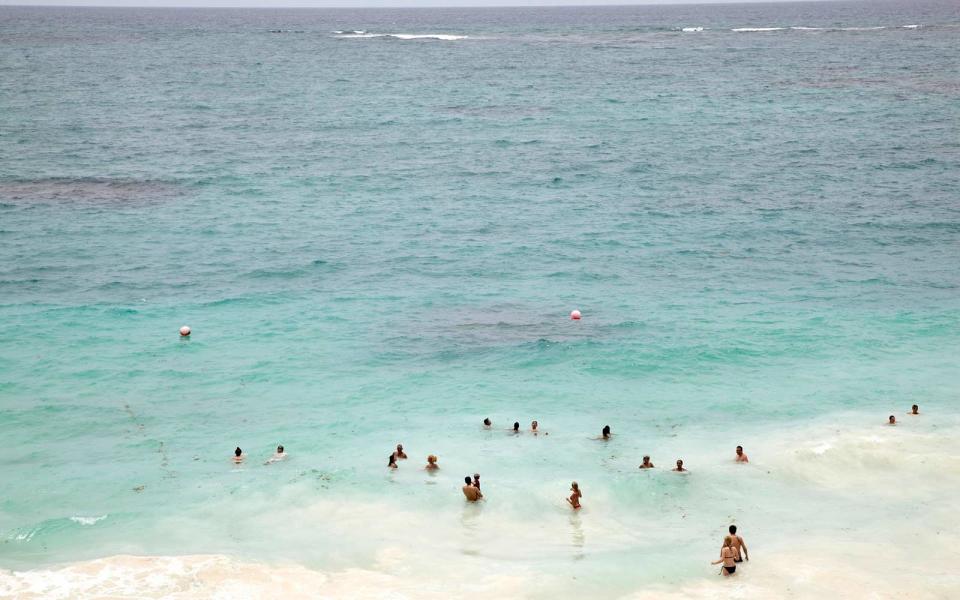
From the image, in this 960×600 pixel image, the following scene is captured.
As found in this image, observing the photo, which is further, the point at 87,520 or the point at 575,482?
the point at 575,482

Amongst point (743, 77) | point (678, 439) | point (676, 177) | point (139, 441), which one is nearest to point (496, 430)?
point (678, 439)

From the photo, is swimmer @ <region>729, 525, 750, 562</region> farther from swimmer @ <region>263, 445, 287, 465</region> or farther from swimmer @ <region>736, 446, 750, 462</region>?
swimmer @ <region>263, 445, 287, 465</region>

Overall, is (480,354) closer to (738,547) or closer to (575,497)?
(575,497)

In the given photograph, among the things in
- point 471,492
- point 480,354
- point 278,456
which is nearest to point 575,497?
point 471,492

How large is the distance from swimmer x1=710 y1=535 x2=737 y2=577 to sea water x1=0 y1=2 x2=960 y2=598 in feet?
1.19

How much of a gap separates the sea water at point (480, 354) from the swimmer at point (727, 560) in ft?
1.19

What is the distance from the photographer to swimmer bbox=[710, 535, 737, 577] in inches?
888

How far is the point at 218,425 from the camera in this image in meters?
32.2

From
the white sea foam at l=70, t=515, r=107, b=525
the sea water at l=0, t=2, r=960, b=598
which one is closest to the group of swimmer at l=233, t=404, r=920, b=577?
the sea water at l=0, t=2, r=960, b=598

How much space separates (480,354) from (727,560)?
54.1ft

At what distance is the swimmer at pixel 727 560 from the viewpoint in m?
22.5

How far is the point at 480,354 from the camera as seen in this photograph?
37.6 meters

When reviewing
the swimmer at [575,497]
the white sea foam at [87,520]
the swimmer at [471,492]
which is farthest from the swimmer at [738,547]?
the white sea foam at [87,520]

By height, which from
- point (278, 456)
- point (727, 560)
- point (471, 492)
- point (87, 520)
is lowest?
point (87, 520)
